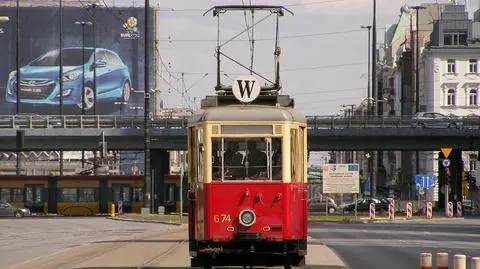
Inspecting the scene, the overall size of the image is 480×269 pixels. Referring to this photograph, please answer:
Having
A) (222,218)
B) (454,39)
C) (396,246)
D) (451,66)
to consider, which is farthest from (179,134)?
(222,218)

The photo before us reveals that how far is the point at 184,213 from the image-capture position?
72000mm

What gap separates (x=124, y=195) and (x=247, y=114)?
5718 cm

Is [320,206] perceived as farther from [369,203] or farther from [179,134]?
[179,134]

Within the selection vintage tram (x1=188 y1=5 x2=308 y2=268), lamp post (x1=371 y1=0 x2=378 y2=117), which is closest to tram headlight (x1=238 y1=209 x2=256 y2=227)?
vintage tram (x1=188 y1=5 x2=308 y2=268)

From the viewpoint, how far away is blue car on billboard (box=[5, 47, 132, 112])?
391 ft

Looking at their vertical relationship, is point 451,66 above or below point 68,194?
above

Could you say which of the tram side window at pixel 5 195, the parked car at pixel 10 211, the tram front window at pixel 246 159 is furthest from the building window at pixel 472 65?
the tram front window at pixel 246 159

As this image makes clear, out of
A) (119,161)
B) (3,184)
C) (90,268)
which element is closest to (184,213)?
(3,184)

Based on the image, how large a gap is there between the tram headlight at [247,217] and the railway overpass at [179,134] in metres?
53.4

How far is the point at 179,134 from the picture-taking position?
73500 mm

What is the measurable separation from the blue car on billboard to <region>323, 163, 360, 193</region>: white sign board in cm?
5757

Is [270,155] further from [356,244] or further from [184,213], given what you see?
[184,213]

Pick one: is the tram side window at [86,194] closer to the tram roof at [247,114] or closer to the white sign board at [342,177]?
the white sign board at [342,177]

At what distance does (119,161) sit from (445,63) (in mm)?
43419
